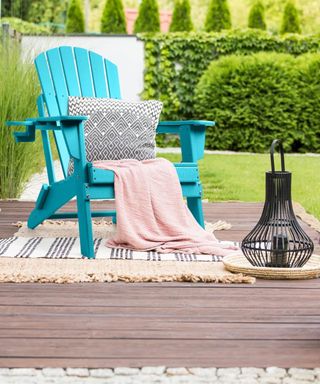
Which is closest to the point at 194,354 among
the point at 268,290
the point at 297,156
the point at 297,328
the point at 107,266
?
the point at 297,328

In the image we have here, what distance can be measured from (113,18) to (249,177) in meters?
7.88

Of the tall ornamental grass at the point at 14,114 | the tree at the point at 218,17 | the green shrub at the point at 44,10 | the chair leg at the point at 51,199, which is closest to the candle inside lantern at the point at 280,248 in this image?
the chair leg at the point at 51,199

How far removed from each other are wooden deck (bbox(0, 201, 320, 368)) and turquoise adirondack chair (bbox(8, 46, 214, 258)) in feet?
2.85

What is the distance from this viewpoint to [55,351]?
8.24 ft

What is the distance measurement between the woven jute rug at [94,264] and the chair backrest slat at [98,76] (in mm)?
1022

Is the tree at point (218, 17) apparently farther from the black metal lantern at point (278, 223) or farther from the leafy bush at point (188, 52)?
the black metal lantern at point (278, 223)

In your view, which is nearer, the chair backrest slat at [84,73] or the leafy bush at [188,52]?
the chair backrest slat at [84,73]

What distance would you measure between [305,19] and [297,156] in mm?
20476

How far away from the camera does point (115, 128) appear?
4.79m

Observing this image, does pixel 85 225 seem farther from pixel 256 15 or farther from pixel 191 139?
pixel 256 15

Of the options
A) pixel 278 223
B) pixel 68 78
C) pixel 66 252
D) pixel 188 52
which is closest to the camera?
pixel 278 223

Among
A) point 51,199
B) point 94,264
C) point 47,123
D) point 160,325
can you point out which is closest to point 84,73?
point 47,123

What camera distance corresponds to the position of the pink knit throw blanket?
4297 millimetres

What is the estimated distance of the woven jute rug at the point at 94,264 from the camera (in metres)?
3.55
